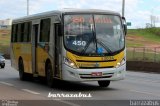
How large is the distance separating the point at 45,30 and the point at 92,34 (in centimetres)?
286

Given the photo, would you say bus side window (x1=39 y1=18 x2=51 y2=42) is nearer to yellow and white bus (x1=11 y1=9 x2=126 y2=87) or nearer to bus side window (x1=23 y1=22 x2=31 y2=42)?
yellow and white bus (x1=11 y1=9 x2=126 y2=87)

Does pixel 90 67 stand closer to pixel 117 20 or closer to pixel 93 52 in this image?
pixel 93 52

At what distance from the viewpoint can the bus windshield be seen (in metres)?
18.7

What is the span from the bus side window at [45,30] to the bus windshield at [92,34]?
1.78m

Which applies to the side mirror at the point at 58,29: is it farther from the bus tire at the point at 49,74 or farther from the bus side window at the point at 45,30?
the bus tire at the point at 49,74

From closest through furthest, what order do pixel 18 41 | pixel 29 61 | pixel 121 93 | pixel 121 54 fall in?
→ 1. pixel 121 93
2. pixel 121 54
3. pixel 29 61
4. pixel 18 41

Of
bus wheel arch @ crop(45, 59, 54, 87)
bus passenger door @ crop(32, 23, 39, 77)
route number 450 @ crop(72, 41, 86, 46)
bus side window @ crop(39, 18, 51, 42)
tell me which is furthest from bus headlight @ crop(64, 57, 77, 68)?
bus passenger door @ crop(32, 23, 39, 77)

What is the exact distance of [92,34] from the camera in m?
18.9

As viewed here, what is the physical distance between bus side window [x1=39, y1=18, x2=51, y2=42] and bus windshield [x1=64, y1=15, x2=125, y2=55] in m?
1.78

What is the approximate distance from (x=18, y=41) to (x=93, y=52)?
7975 millimetres

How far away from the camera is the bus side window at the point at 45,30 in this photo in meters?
20.7

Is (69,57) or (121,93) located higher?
(69,57)

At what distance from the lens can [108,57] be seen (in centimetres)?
1878

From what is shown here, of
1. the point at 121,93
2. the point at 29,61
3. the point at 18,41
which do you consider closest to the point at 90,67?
the point at 121,93
